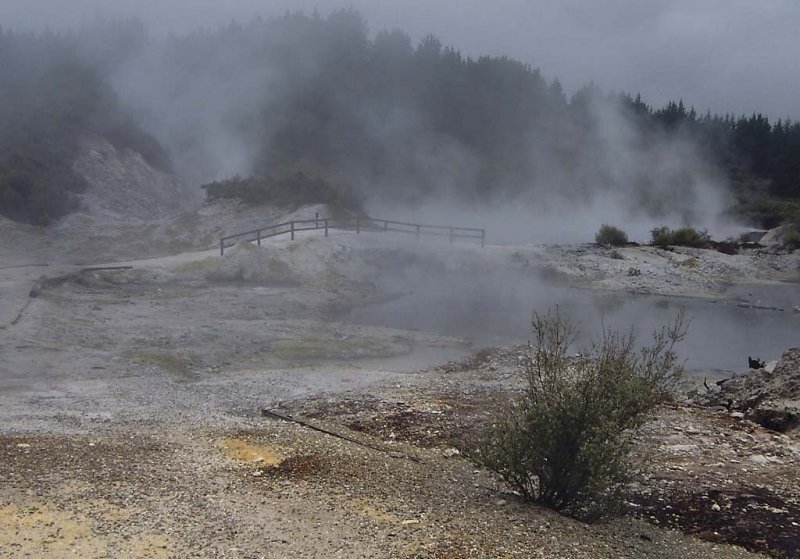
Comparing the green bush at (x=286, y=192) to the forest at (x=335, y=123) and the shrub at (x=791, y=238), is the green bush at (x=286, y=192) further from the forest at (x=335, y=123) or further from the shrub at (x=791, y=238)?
the shrub at (x=791, y=238)

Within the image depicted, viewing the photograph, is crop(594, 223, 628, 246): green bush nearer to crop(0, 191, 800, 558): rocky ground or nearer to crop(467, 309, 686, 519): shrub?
crop(0, 191, 800, 558): rocky ground

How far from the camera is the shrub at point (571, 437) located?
6.93m

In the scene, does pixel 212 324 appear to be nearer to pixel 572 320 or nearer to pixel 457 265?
pixel 572 320

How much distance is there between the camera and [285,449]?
8602 mm

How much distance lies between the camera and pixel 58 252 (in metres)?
29.8

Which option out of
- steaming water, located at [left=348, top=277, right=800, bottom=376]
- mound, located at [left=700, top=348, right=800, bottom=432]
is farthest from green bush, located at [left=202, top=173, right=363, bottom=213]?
mound, located at [left=700, top=348, right=800, bottom=432]

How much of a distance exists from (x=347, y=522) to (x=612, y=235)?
3569cm

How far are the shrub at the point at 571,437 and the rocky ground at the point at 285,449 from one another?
1.06 feet

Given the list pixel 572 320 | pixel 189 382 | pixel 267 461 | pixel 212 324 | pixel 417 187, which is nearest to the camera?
pixel 267 461

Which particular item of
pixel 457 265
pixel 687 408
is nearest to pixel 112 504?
pixel 687 408

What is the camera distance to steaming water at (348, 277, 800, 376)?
1945 centimetres

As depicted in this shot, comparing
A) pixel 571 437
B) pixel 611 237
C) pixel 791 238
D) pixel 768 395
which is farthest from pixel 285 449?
pixel 791 238

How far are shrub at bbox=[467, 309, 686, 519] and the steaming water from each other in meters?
10.3

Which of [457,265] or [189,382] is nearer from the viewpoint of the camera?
[189,382]
